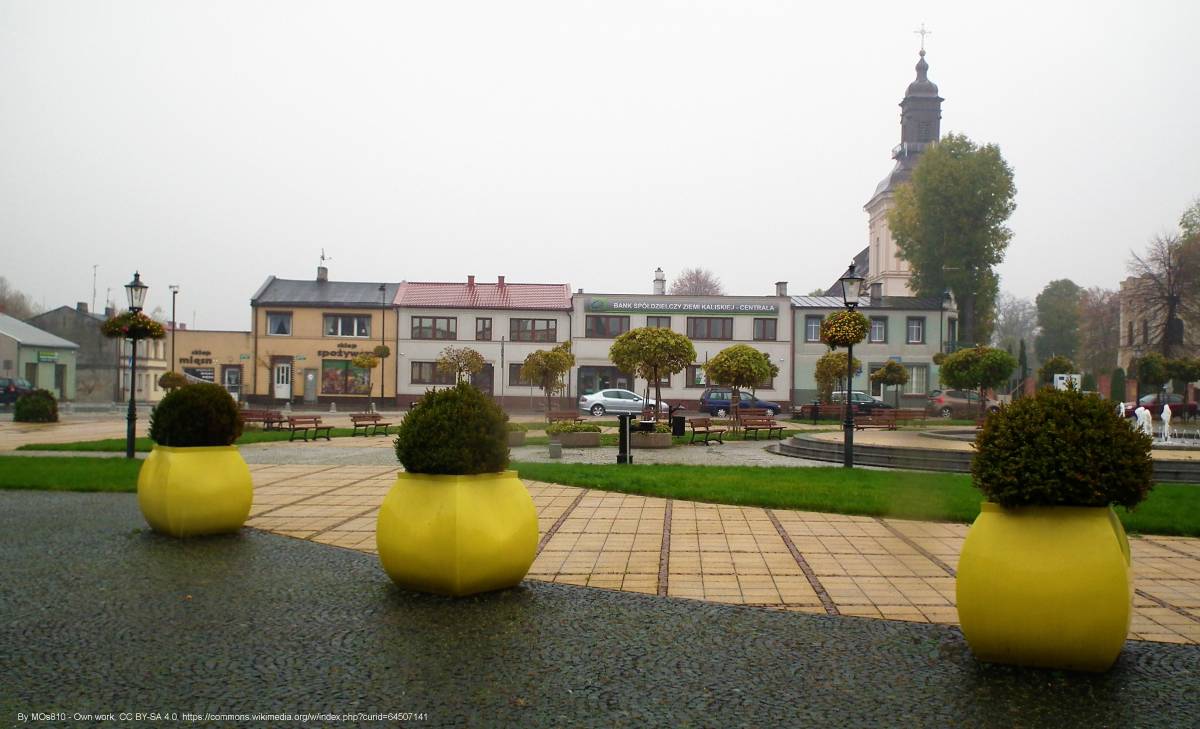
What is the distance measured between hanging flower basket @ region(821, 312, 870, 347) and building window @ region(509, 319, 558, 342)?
35507 millimetres

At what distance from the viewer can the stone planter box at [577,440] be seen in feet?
73.1

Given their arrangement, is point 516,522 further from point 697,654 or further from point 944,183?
point 944,183

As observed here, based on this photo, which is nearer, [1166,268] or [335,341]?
[1166,268]

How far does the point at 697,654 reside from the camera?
4934mm

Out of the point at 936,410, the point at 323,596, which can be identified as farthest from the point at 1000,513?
the point at 936,410

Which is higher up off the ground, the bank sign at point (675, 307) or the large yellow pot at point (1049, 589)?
the bank sign at point (675, 307)

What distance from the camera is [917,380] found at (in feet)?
171

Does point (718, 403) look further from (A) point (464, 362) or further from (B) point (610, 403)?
(A) point (464, 362)

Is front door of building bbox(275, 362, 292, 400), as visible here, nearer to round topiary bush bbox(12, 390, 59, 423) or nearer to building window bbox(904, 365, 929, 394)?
round topiary bush bbox(12, 390, 59, 423)

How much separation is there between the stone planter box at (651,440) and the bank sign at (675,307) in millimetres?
29196

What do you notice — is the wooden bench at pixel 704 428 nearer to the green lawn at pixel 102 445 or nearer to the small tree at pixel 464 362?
the green lawn at pixel 102 445

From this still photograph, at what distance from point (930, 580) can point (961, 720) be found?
125 inches

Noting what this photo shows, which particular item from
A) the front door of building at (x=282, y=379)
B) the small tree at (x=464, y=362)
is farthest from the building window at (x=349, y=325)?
the small tree at (x=464, y=362)

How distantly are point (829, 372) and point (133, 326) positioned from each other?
31883mm
